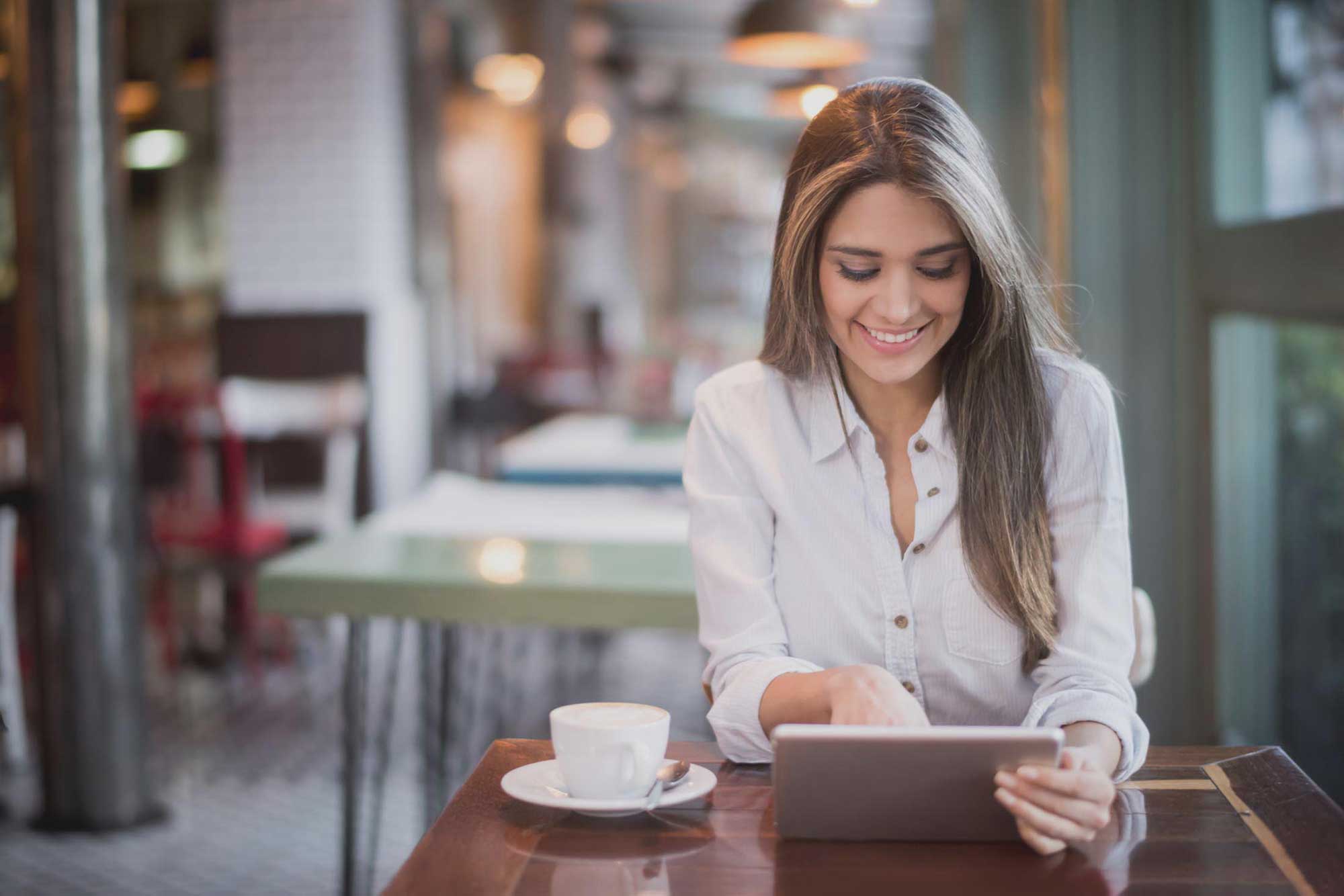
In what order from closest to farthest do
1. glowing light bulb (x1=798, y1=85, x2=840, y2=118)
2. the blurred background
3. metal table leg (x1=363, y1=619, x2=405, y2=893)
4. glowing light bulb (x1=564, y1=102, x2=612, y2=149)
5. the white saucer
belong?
the white saucer < the blurred background < metal table leg (x1=363, y1=619, x2=405, y2=893) < glowing light bulb (x1=798, y1=85, x2=840, y2=118) < glowing light bulb (x1=564, y1=102, x2=612, y2=149)

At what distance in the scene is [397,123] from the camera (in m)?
7.29

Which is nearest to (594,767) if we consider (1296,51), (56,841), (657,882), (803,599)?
(657,882)

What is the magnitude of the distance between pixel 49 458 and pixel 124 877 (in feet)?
3.41

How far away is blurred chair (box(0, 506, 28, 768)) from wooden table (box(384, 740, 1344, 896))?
9.06 ft

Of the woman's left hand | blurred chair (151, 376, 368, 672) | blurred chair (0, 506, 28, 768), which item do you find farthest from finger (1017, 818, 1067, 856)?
blurred chair (151, 376, 368, 672)

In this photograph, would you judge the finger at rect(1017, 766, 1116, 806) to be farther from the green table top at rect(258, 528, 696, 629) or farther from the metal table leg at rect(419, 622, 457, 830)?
the metal table leg at rect(419, 622, 457, 830)

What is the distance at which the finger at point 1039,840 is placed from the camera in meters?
1.05

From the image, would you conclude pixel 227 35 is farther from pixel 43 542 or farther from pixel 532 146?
pixel 532 146

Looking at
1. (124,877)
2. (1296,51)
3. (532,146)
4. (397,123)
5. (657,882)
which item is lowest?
(124,877)

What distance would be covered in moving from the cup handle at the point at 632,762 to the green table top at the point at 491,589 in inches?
37.1

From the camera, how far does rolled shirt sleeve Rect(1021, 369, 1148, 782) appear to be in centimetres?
140

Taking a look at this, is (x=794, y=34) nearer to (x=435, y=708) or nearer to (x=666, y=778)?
(x=435, y=708)

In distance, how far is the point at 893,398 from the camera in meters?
1.60

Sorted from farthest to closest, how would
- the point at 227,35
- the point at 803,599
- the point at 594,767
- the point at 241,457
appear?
the point at 227,35
the point at 241,457
the point at 803,599
the point at 594,767
